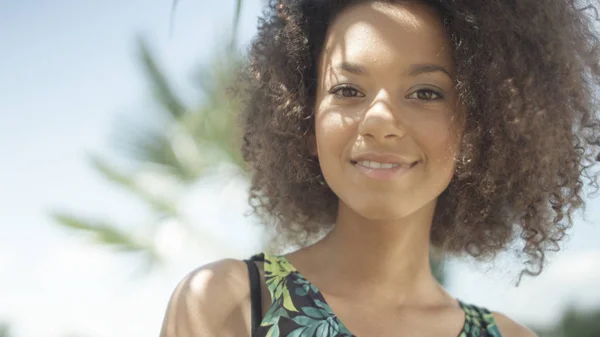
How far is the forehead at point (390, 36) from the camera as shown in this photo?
214 cm

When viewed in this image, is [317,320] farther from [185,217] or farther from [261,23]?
[185,217]

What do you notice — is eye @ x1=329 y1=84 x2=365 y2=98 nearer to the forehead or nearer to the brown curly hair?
the forehead

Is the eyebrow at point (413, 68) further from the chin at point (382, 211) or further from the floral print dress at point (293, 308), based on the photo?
the floral print dress at point (293, 308)

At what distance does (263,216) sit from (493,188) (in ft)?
2.70

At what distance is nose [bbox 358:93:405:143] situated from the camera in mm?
2066

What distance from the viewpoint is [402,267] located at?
2359mm

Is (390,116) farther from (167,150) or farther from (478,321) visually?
(167,150)

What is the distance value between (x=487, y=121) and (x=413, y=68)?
304 millimetres

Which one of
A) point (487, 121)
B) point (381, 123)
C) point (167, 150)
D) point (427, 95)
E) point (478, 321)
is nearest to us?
point (381, 123)

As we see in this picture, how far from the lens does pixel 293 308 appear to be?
7.10ft

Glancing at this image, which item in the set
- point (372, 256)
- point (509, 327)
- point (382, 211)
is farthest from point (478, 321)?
point (382, 211)

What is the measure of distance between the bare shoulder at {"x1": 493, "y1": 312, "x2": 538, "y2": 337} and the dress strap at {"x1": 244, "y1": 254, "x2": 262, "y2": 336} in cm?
80

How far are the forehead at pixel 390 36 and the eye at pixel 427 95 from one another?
81 millimetres

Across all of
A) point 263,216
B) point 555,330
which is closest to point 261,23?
point 263,216
